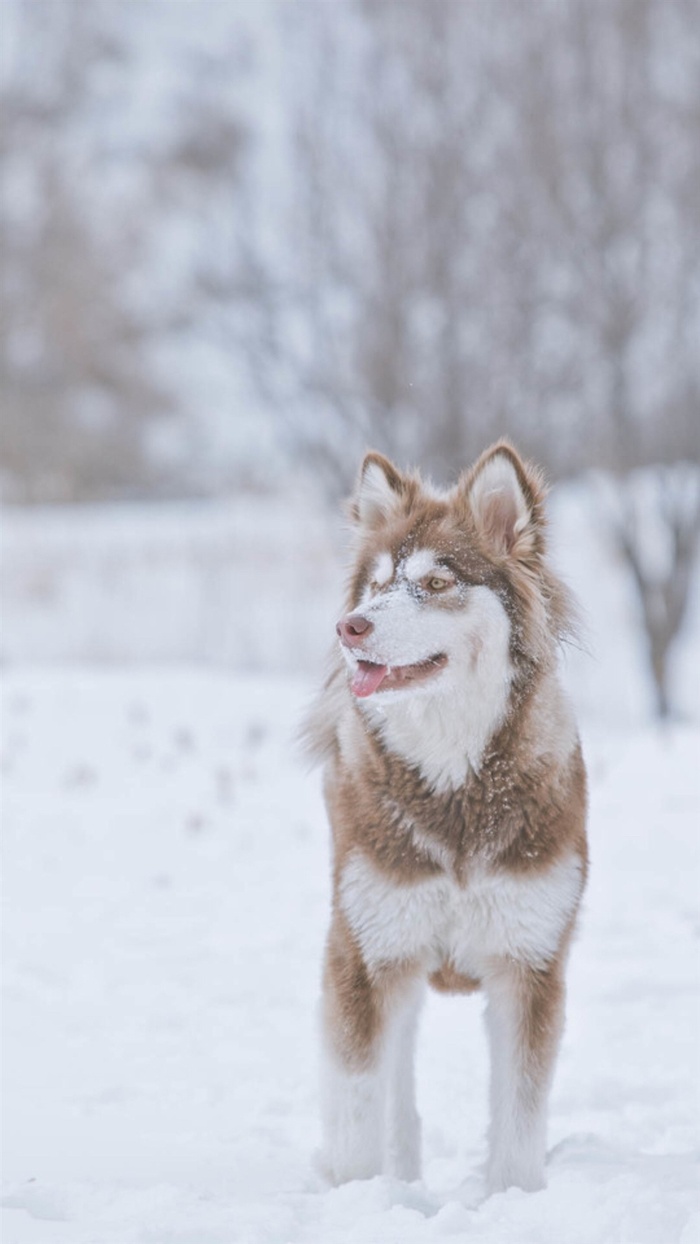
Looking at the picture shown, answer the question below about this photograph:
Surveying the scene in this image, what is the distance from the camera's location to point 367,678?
10.4 feet

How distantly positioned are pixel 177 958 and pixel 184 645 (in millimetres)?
7784

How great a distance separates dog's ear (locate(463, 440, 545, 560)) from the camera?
334cm

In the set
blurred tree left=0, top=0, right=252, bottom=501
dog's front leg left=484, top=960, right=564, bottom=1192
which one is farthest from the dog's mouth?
blurred tree left=0, top=0, right=252, bottom=501

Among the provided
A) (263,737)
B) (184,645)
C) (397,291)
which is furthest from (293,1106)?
(184,645)

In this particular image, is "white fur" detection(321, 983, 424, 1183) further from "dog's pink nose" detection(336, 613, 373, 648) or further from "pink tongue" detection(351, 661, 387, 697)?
"dog's pink nose" detection(336, 613, 373, 648)

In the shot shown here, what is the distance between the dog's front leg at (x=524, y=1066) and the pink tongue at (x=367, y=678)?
2.54ft

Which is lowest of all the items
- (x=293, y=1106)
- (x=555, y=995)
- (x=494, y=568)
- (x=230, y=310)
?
(x=293, y=1106)

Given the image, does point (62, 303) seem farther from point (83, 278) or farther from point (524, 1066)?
point (524, 1066)

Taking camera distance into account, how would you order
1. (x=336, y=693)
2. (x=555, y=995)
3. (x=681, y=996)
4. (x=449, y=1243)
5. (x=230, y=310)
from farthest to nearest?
(x=230, y=310)
(x=681, y=996)
(x=336, y=693)
(x=555, y=995)
(x=449, y=1243)

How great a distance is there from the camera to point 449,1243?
2834mm

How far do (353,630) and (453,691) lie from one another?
321 millimetres

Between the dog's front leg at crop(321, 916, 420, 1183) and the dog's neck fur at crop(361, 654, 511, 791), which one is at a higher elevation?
the dog's neck fur at crop(361, 654, 511, 791)

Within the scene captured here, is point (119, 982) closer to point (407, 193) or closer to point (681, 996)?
point (681, 996)

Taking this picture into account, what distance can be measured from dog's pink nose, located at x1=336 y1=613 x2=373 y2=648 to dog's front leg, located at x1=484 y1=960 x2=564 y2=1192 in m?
0.90
